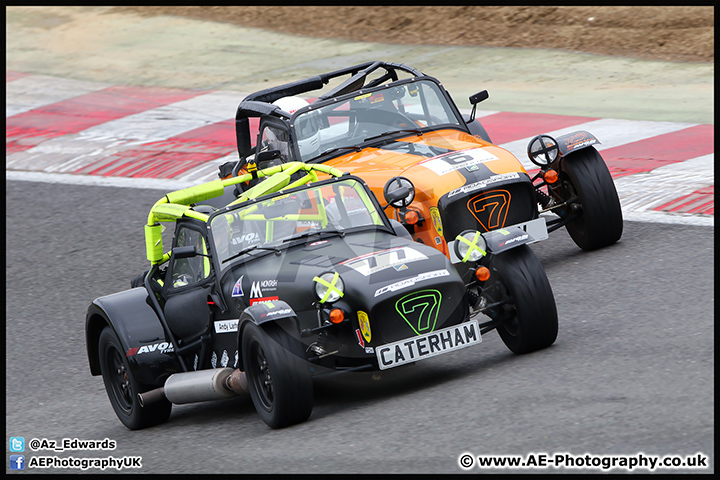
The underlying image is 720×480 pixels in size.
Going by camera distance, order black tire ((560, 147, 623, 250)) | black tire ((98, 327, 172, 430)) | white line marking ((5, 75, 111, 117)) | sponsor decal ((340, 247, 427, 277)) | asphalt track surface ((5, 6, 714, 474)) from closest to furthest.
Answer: asphalt track surface ((5, 6, 714, 474)), sponsor decal ((340, 247, 427, 277)), black tire ((98, 327, 172, 430)), black tire ((560, 147, 623, 250)), white line marking ((5, 75, 111, 117))

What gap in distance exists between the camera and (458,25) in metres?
20.2

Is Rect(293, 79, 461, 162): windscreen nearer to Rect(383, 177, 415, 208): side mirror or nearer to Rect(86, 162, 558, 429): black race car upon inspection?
Rect(383, 177, 415, 208): side mirror

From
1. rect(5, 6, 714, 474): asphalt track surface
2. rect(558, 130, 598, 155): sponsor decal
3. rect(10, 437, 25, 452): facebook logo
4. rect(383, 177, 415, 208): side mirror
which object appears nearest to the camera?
rect(5, 6, 714, 474): asphalt track surface

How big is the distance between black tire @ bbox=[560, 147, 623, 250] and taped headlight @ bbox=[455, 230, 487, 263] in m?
2.43

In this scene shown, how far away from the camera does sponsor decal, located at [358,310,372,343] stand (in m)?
6.75

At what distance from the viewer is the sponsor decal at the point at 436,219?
29.4 feet

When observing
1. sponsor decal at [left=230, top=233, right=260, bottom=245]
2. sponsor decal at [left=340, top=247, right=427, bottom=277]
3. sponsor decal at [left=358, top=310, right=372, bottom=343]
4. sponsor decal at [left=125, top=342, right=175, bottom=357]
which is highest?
sponsor decal at [left=230, top=233, right=260, bottom=245]

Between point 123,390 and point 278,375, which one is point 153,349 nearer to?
point 123,390

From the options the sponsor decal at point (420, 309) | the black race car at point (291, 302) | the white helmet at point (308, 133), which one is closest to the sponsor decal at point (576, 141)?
the black race car at point (291, 302)

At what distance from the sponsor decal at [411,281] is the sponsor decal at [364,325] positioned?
16 cm

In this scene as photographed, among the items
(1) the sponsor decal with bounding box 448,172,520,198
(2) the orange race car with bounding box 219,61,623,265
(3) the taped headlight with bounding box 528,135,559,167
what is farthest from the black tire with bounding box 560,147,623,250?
(1) the sponsor decal with bounding box 448,172,520,198

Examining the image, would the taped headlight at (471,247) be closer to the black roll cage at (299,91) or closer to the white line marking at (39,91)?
the black roll cage at (299,91)

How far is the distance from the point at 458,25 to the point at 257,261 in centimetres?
1353

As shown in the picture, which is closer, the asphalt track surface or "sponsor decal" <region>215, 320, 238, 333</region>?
the asphalt track surface
